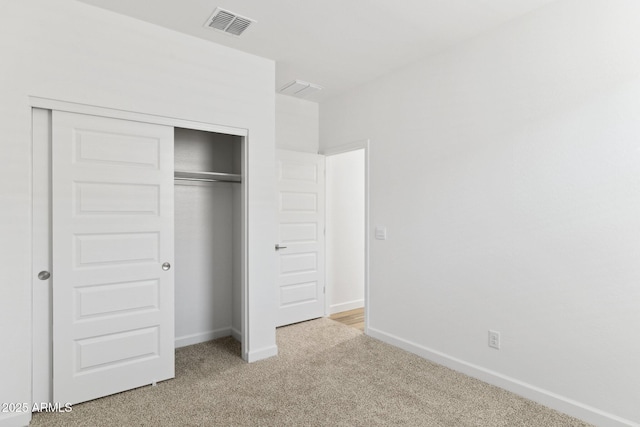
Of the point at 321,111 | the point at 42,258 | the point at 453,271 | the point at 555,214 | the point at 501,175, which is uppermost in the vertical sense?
the point at 321,111

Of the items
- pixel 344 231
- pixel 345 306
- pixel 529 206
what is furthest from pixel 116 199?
pixel 345 306

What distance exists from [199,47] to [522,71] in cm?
252

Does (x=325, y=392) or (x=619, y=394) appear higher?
(x=619, y=394)

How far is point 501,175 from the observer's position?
2.71 metres

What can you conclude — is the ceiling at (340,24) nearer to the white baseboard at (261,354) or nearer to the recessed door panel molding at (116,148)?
the recessed door panel molding at (116,148)

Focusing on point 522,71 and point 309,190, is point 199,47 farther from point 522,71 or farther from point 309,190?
point 522,71

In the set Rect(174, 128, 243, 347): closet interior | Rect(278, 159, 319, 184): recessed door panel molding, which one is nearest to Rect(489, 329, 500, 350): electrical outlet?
Rect(174, 128, 243, 347): closet interior

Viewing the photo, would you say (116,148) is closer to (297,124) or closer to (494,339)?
(297,124)

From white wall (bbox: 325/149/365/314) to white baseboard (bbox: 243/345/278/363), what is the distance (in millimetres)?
1413

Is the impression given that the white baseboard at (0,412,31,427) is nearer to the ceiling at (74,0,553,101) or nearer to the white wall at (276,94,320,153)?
the ceiling at (74,0,553,101)

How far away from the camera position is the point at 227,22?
2.63 metres

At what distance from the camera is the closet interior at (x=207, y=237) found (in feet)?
11.4

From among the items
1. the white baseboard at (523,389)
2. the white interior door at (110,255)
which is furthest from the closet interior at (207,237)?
the white baseboard at (523,389)

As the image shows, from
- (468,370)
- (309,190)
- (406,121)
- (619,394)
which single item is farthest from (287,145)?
(619,394)
